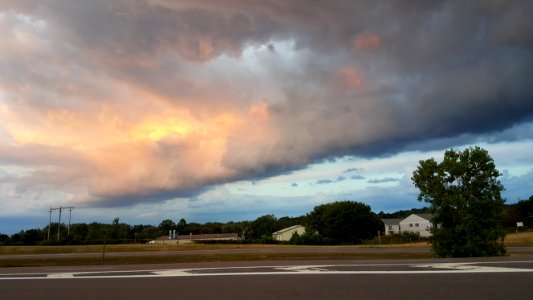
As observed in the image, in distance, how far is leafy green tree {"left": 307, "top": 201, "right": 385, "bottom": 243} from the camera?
10244 centimetres

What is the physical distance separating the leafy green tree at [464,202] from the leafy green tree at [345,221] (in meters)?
69.0

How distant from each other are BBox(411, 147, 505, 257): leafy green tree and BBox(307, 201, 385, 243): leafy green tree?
226 ft

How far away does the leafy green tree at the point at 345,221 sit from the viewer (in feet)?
336

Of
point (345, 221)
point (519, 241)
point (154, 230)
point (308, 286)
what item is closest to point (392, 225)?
point (345, 221)

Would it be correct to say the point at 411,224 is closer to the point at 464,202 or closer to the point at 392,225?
the point at 392,225

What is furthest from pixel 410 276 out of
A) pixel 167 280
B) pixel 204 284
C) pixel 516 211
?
pixel 516 211

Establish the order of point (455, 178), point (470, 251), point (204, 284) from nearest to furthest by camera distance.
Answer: point (204, 284)
point (470, 251)
point (455, 178)

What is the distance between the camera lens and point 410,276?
12648mm

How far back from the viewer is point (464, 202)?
31.1m

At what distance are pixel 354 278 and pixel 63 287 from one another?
785 centimetres

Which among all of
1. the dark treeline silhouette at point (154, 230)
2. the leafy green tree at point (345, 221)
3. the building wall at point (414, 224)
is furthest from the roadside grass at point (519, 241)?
the building wall at point (414, 224)

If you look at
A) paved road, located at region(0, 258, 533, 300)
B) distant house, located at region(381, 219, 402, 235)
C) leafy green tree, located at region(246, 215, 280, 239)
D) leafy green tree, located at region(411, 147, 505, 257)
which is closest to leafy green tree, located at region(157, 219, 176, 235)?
leafy green tree, located at region(246, 215, 280, 239)

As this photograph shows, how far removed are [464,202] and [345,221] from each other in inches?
2867

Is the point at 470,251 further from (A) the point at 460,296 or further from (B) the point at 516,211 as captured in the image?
(B) the point at 516,211
